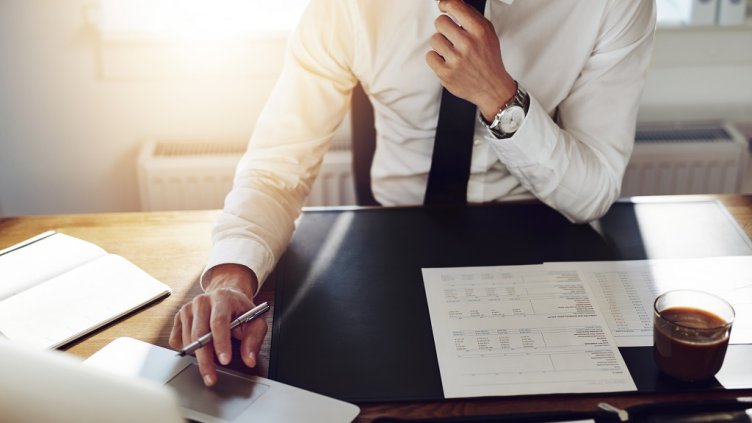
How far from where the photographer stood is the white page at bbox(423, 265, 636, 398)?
2.88ft

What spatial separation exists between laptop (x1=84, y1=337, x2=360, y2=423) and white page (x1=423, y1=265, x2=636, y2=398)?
0.15 meters

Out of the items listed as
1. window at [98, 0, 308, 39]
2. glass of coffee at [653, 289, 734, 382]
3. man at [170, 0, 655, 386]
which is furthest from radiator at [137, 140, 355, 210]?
glass of coffee at [653, 289, 734, 382]

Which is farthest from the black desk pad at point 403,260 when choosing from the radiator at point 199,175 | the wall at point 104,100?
the wall at point 104,100

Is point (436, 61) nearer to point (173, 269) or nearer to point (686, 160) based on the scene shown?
point (173, 269)

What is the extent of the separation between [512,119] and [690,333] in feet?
1.51

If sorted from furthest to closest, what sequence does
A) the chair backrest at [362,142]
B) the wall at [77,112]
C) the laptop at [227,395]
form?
the wall at [77,112] < the chair backrest at [362,142] < the laptop at [227,395]

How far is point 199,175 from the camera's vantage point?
196 cm

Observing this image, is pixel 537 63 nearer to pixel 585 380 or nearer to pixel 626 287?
pixel 626 287

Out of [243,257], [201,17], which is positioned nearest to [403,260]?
[243,257]

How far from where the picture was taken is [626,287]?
106 cm

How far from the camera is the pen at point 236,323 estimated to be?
91cm

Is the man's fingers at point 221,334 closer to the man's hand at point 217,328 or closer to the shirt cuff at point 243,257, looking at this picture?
the man's hand at point 217,328

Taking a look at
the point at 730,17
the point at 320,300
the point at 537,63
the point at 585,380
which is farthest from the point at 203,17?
the point at 585,380

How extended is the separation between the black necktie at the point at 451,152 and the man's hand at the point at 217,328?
17.5 inches
